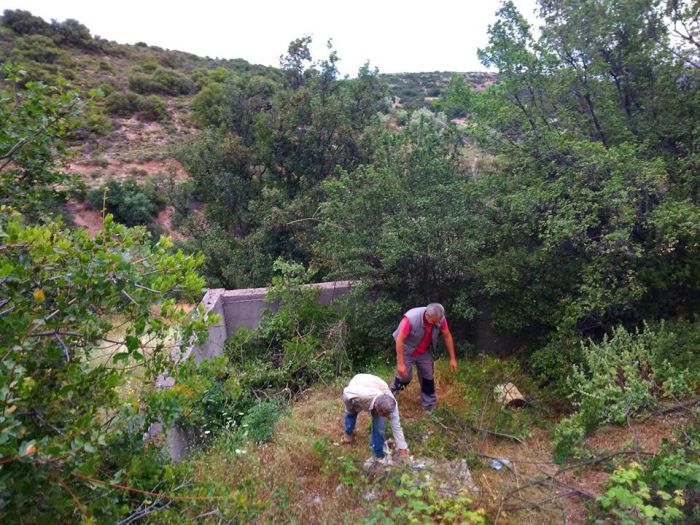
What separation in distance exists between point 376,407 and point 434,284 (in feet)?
12.2

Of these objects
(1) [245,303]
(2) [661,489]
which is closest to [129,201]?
(1) [245,303]

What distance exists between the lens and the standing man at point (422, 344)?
5535 millimetres

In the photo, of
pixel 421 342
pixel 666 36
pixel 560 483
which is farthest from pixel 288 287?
pixel 666 36

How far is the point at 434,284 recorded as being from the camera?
7910 mm

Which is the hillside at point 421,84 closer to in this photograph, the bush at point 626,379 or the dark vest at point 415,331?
the bush at point 626,379

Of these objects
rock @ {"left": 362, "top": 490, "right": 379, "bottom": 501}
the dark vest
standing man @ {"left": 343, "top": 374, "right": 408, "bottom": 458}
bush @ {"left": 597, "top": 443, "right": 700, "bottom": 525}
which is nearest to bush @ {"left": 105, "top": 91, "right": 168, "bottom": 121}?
the dark vest

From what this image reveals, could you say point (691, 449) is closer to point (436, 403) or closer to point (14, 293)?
point (436, 403)

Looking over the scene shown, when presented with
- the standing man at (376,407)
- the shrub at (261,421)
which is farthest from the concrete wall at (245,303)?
the standing man at (376,407)

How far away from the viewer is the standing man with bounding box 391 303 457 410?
554cm

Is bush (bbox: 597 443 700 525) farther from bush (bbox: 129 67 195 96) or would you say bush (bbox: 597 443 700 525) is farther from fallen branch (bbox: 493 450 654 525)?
bush (bbox: 129 67 195 96)

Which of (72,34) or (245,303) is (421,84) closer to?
(72,34)

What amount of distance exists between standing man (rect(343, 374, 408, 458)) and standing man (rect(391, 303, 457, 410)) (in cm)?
81

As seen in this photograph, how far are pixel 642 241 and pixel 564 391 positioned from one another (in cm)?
259

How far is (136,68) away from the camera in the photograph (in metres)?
33.5
